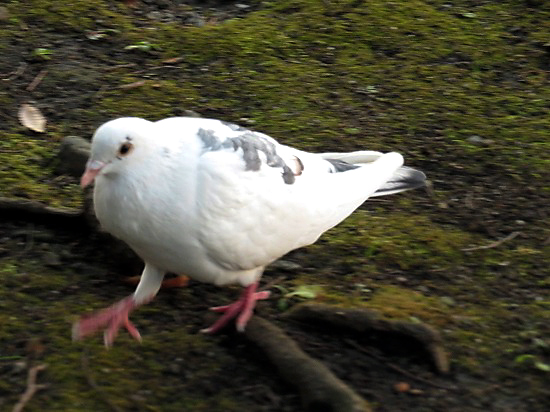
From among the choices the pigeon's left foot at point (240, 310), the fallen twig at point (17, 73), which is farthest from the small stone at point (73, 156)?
the pigeon's left foot at point (240, 310)

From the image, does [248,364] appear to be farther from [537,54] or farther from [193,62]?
[537,54]

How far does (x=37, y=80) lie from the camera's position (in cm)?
589

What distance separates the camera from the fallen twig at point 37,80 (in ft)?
19.1

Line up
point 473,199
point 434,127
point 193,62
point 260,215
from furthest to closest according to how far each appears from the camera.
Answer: point 193,62
point 434,127
point 473,199
point 260,215

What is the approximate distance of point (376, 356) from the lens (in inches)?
148

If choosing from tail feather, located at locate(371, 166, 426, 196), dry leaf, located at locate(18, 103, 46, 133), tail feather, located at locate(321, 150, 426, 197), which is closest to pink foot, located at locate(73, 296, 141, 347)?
tail feather, located at locate(321, 150, 426, 197)

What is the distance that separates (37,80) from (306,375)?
10.3ft

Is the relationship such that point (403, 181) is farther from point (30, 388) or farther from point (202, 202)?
point (30, 388)

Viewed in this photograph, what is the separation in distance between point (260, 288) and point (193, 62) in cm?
231

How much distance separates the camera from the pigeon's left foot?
3.90 m

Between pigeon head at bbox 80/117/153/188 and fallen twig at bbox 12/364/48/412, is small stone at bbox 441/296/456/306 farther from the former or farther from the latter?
fallen twig at bbox 12/364/48/412

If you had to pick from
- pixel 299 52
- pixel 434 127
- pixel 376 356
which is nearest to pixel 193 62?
pixel 299 52

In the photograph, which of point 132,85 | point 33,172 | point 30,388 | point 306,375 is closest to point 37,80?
point 132,85

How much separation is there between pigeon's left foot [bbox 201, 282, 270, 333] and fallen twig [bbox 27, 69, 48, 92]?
238 cm
